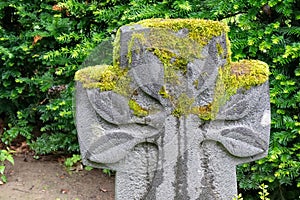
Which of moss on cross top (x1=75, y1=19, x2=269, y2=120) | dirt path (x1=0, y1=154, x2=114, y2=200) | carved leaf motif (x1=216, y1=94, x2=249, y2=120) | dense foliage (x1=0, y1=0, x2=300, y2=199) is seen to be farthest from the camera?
dirt path (x1=0, y1=154, x2=114, y2=200)

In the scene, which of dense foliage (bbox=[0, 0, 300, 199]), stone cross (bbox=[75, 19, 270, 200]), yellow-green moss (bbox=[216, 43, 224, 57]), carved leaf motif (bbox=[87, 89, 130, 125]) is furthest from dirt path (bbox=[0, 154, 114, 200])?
yellow-green moss (bbox=[216, 43, 224, 57])

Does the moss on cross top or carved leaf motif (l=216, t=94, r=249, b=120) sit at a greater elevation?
the moss on cross top

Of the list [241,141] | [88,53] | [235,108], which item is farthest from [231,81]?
[88,53]

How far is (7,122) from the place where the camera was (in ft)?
18.8

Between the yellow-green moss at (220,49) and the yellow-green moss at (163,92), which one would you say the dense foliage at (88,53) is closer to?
the yellow-green moss at (220,49)

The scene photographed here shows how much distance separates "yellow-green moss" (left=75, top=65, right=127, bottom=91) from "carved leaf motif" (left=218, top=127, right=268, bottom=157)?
67 cm

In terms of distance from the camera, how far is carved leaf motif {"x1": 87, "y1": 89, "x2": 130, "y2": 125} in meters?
2.43

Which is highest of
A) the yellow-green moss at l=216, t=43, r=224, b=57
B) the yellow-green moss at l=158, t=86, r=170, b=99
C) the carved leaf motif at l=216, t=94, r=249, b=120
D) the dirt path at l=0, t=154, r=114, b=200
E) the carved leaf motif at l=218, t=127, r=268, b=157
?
the yellow-green moss at l=216, t=43, r=224, b=57

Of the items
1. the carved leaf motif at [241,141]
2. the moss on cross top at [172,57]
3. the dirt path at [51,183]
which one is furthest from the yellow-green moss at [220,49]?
the dirt path at [51,183]

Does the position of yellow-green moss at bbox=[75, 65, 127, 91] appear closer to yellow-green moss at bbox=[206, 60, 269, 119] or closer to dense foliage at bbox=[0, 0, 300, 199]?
yellow-green moss at bbox=[206, 60, 269, 119]

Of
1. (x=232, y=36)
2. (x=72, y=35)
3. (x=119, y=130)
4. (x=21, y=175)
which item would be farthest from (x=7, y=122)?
(x=119, y=130)

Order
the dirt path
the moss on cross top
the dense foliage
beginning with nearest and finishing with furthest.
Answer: the moss on cross top
the dense foliage
the dirt path

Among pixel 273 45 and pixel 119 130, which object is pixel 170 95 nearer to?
→ pixel 119 130

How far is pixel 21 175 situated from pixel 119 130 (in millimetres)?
2786
